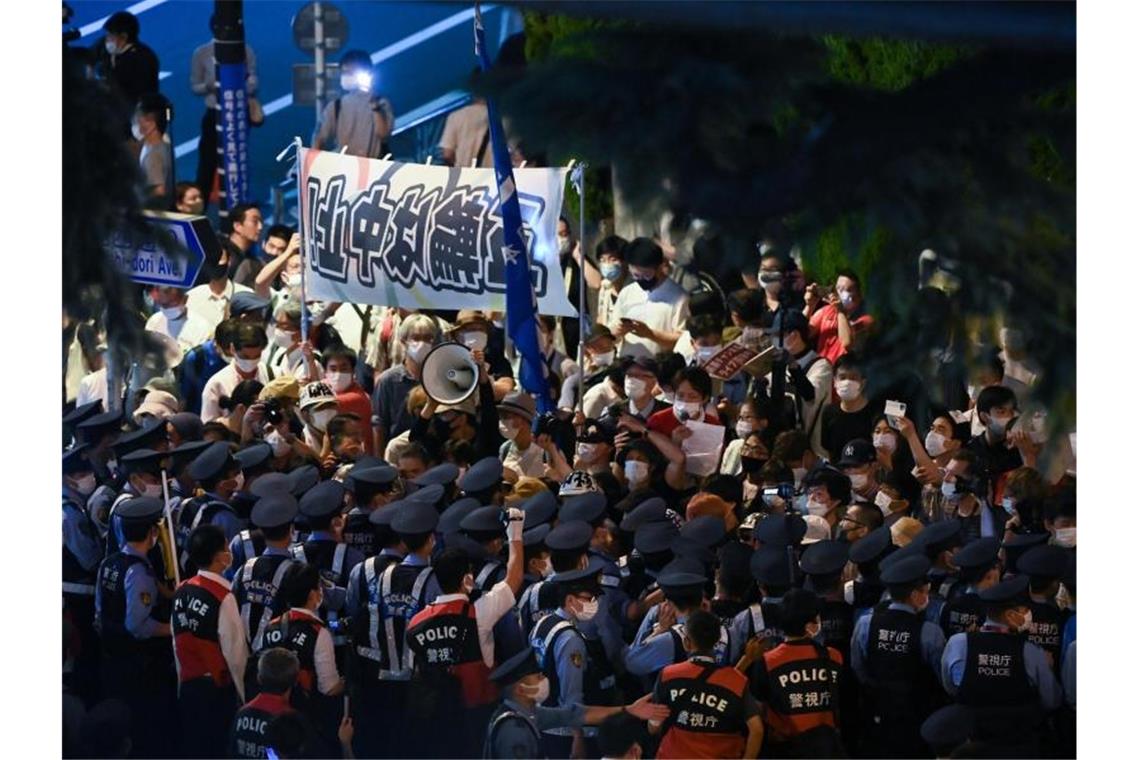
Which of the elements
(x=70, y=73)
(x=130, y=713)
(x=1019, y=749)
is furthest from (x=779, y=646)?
(x=70, y=73)

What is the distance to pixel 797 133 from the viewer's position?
875cm

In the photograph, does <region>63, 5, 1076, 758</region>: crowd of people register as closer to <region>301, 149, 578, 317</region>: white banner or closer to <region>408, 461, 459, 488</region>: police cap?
<region>408, 461, 459, 488</region>: police cap

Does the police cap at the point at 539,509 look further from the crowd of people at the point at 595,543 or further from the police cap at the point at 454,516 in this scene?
the police cap at the point at 454,516

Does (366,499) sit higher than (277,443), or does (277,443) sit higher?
(277,443)

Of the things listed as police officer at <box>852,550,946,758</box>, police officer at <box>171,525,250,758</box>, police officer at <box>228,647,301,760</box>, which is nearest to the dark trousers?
police officer at <box>171,525,250,758</box>

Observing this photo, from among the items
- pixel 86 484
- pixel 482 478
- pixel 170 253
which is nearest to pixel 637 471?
pixel 482 478

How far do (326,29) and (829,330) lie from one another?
126 inches

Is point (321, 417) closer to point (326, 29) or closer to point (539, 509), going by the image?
point (539, 509)

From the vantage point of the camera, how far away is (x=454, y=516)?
10.9 metres

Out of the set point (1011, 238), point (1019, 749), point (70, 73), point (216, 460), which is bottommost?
point (1019, 749)

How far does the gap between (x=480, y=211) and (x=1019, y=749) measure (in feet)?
11.2

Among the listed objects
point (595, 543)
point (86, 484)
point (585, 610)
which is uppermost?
point (86, 484)

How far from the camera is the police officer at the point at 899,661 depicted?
1040cm

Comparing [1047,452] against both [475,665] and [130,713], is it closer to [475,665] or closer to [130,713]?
[475,665]
